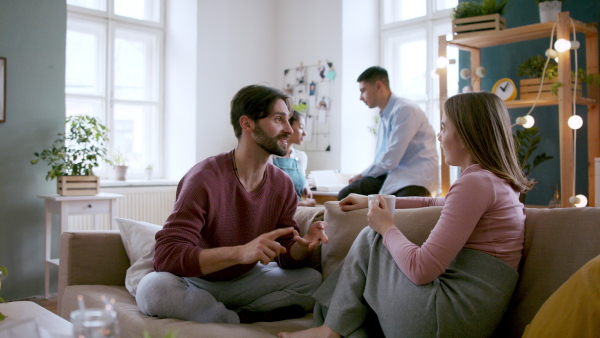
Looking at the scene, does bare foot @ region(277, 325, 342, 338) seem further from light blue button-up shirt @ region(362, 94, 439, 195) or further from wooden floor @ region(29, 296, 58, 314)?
wooden floor @ region(29, 296, 58, 314)

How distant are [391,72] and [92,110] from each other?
112 inches

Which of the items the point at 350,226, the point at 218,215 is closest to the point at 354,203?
the point at 350,226

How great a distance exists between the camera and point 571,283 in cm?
112

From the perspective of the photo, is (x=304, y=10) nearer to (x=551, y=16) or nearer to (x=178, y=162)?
(x=178, y=162)

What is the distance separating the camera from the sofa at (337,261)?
147 cm

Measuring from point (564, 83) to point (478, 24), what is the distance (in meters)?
0.72

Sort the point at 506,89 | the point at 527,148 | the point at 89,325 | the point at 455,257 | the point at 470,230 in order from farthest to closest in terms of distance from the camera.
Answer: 1. the point at 527,148
2. the point at 506,89
3. the point at 455,257
4. the point at 470,230
5. the point at 89,325

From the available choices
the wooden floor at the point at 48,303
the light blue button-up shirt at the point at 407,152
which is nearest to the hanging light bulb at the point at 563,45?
the light blue button-up shirt at the point at 407,152

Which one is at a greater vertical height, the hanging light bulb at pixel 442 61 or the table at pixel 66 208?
the hanging light bulb at pixel 442 61

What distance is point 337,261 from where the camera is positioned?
2.00 metres

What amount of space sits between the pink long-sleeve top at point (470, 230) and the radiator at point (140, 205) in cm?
358

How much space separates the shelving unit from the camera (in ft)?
10.4

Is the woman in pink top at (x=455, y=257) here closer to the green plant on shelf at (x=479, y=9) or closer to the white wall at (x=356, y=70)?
the green plant on shelf at (x=479, y=9)

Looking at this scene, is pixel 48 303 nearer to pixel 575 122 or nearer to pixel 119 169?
pixel 119 169
